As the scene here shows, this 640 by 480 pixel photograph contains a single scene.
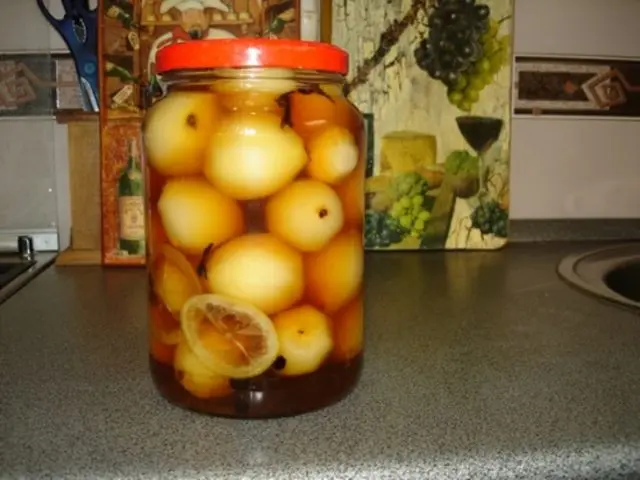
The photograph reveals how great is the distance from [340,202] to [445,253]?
64 centimetres

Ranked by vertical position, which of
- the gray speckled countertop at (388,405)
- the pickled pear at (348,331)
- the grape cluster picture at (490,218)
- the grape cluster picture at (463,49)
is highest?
the grape cluster picture at (463,49)

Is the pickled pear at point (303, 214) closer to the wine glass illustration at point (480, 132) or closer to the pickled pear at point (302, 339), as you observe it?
the pickled pear at point (302, 339)

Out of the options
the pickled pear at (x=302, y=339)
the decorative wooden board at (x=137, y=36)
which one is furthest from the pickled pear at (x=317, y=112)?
the decorative wooden board at (x=137, y=36)

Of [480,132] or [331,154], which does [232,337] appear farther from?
[480,132]

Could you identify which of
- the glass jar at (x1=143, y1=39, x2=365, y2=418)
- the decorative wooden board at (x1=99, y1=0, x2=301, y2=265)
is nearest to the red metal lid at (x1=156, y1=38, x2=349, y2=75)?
the glass jar at (x1=143, y1=39, x2=365, y2=418)

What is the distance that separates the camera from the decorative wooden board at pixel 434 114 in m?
1.11

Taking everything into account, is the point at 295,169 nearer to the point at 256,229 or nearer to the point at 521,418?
the point at 256,229

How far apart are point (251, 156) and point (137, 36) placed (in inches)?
23.3

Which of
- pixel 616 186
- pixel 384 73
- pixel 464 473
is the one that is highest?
pixel 384 73

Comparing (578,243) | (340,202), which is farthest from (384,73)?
(340,202)

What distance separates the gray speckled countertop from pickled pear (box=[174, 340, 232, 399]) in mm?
18

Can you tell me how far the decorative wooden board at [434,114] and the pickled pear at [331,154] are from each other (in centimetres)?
61

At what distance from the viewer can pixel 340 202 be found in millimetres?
514

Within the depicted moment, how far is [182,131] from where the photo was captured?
492 millimetres
